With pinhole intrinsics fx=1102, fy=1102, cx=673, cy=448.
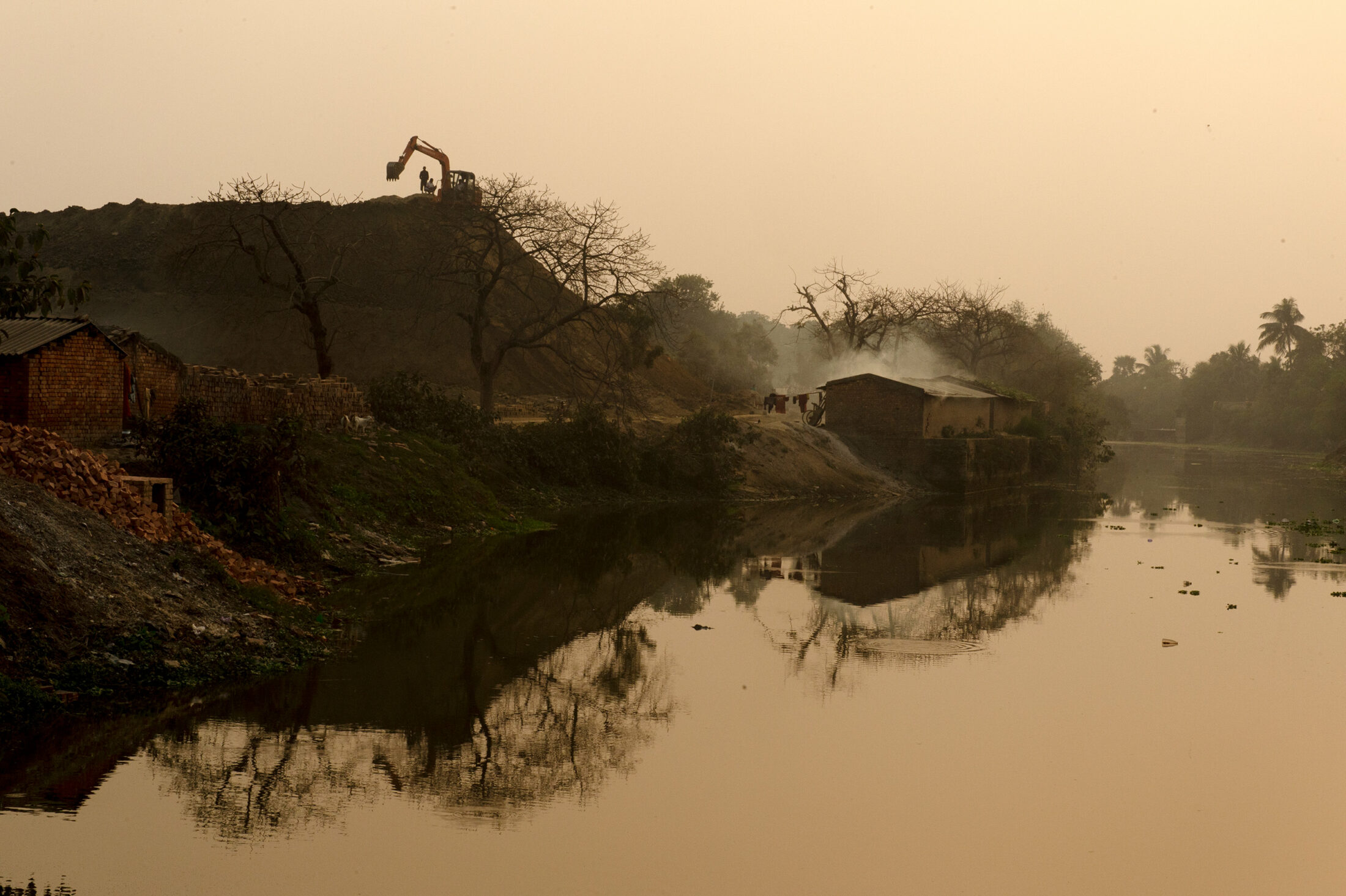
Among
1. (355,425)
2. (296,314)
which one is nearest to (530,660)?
(355,425)

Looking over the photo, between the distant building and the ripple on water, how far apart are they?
995 inches

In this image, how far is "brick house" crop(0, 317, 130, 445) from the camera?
1658cm

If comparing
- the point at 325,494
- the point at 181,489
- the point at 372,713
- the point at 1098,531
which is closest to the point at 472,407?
the point at 325,494

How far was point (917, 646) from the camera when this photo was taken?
1298 cm

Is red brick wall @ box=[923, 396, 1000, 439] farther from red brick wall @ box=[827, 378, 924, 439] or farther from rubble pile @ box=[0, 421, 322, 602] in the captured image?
rubble pile @ box=[0, 421, 322, 602]

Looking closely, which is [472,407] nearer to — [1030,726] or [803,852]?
[1030,726]

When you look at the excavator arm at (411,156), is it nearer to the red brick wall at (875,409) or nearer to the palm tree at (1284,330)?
the red brick wall at (875,409)

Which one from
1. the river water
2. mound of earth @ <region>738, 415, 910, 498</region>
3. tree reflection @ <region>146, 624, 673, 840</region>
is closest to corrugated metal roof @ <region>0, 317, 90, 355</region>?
Result: the river water

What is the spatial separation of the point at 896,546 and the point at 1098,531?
22.3 feet

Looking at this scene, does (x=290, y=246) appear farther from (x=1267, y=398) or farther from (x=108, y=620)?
(x=1267, y=398)

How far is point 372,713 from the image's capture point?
30.9ft

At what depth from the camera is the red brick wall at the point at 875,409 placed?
38.3 m

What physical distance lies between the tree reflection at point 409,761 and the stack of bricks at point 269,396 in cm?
1153

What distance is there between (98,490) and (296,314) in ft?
114
